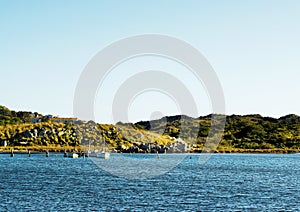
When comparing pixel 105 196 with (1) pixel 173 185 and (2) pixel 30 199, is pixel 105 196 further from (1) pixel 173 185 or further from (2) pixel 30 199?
(1) pixel 173 185

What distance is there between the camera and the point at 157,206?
2110 inches

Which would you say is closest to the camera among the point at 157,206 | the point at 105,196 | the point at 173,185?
the point at 157,206

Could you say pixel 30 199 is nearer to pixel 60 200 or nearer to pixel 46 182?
pixel 60 200

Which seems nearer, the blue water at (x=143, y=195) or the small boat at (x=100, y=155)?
the blue water at (x=143, y=195)

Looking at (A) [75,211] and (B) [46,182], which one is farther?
(B) [46,182]

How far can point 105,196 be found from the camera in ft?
202

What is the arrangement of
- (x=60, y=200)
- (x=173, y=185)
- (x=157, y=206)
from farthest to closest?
1. (x=173, y=185)
2. (x=60, y=200)
3. (x=157, y=206)

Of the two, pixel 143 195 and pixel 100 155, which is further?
pixel 100 155

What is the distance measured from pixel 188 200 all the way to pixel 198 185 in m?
18.5

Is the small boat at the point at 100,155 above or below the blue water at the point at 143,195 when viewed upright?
above

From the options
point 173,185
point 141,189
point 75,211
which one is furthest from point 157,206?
point 173,185

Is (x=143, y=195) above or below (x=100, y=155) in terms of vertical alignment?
below

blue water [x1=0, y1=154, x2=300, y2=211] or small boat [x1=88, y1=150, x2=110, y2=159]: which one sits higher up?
small boat [x1=88, y1=150, x2=110, y2=159]

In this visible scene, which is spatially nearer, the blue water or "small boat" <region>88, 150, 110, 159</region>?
the blue water
